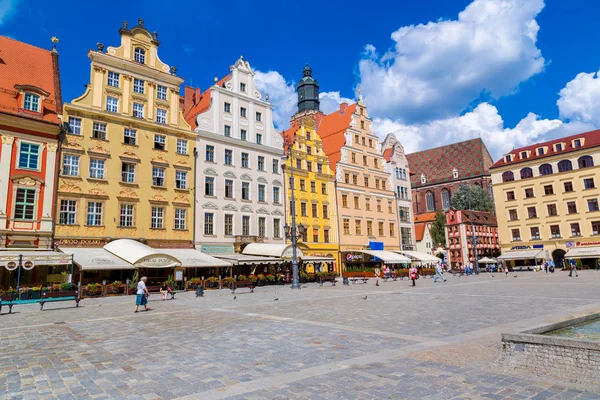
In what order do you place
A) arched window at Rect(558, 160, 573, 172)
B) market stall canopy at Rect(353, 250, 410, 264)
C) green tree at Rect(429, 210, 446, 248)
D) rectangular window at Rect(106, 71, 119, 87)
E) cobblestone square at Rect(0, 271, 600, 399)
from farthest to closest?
green tree at Rect(429, 210, 446, 248) < arched window at Rect(558, 160, 573, 172) < market stall canopy at Rect(353, 250, 410, 264) < rectangular window at Rect(106, 71, 119, 87) < cobblestone square at Rect(0, 271, 600, 399)

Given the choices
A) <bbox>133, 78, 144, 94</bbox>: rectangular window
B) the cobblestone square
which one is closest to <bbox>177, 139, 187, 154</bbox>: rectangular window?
<bbox>133, 78, 144, 94</bbox>: rectangular window

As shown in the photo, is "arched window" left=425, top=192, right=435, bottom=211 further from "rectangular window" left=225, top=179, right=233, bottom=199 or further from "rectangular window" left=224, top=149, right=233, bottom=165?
"rectangular window" left=225, top=179, right=233, bottom=199

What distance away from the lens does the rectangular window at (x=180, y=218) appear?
113 ft

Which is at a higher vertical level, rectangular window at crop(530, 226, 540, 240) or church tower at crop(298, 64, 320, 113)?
church tower at crop(298, 64, 320, 113)

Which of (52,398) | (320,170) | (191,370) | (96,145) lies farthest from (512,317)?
(320,170)

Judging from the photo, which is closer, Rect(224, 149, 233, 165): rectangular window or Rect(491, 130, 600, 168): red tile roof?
Rect(224, 149, 233, 165): rectangular window

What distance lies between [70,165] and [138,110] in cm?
720

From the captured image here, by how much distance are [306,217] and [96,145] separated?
71.2ft

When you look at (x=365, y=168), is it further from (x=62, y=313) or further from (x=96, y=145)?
(x=62, y=313)

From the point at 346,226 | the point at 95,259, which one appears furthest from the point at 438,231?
the point at 95,259

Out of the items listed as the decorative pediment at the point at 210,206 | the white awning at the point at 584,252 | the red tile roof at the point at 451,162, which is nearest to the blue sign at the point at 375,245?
the decorative pediment at the point at 210,206

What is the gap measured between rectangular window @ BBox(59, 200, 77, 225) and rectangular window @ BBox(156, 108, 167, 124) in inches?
385

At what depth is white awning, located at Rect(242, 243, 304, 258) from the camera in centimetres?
3462

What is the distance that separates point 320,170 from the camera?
47.3 m
